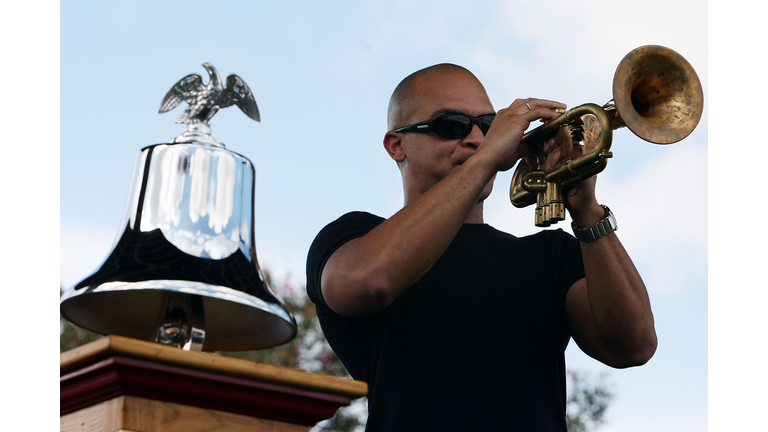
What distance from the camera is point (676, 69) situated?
115 inches

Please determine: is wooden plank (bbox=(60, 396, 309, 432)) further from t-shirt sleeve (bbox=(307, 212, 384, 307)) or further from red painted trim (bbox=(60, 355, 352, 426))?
t-shirt sleeve (bbox=(307, 212, 384, 307))

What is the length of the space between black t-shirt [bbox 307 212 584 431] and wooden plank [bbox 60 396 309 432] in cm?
80

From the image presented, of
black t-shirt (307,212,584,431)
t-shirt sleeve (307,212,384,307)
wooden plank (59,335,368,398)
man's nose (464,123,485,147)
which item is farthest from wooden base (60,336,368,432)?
man's nose (464,123,485,147)

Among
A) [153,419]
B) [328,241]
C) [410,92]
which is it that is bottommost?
[153,419]

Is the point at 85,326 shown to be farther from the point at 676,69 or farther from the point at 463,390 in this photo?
the point at 676,69

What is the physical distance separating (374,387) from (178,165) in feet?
3.14

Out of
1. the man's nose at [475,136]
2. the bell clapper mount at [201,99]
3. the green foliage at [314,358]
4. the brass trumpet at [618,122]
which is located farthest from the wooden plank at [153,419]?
the green foliage at [314,358]

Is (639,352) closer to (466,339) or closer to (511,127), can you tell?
(466,339)

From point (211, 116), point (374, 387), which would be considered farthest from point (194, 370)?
point (374, 387)

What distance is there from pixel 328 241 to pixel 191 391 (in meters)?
1.10

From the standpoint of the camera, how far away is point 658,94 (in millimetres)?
2934

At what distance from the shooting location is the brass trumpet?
268 cm

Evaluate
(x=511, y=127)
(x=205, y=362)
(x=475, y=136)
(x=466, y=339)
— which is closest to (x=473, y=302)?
(x=466, y=339)

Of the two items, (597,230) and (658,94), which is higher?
(658,94)
